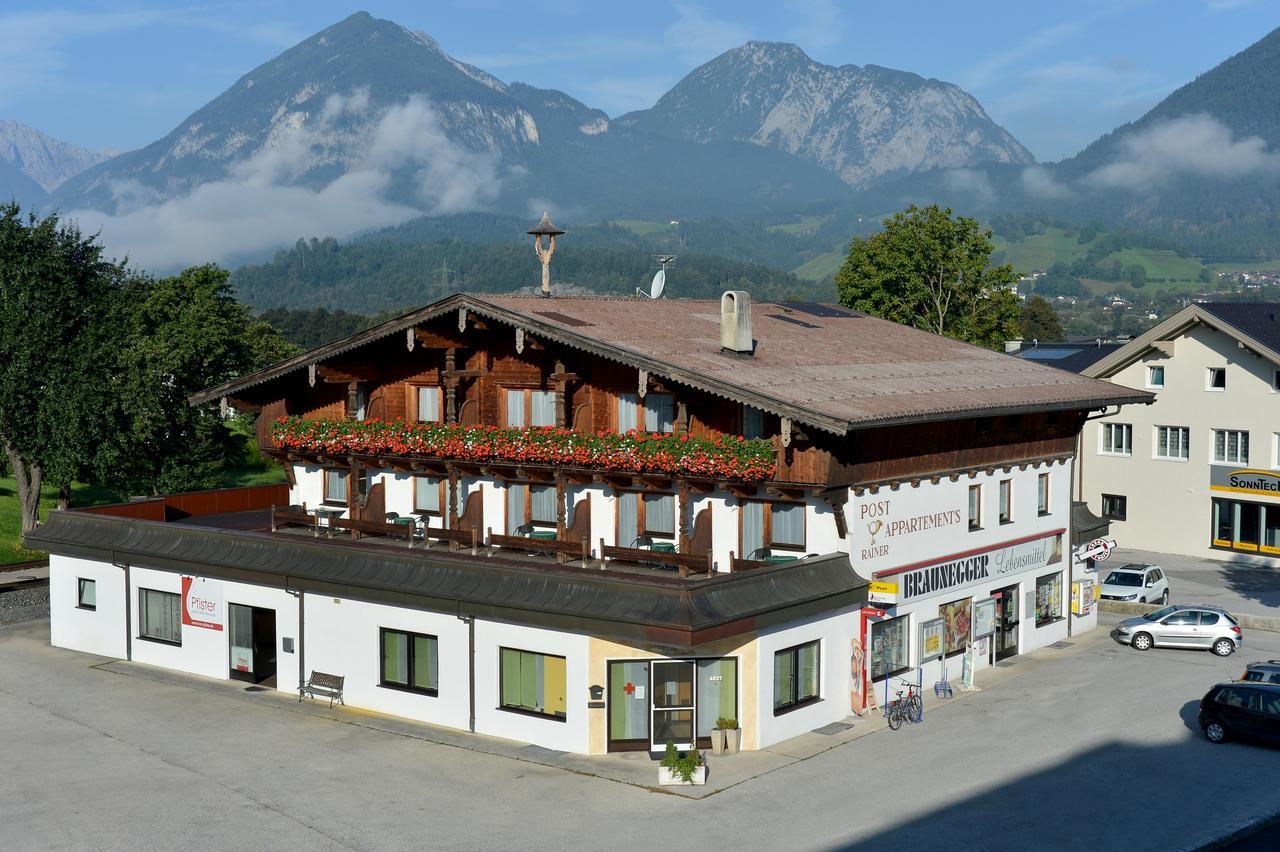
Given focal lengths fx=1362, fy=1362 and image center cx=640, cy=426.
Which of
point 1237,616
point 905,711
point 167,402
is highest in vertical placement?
point 167,402

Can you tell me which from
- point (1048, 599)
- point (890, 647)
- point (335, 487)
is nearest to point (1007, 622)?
point (1048, 599)

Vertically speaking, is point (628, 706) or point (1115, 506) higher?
point (1115, 506)

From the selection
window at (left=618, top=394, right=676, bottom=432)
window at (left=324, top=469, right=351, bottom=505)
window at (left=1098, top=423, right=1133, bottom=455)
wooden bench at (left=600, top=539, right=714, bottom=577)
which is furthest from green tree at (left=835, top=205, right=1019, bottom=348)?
wooden bench at (left=600, top=539, right=714, bottom=577)

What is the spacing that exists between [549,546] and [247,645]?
31.5 ft

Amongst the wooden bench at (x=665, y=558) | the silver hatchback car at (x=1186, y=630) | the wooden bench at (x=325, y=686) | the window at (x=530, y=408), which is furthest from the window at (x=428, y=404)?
the silver hatchback car at (x=1186, y=630)

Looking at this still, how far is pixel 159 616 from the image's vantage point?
123ft

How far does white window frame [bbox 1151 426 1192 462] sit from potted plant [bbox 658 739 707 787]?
3846 centimetres

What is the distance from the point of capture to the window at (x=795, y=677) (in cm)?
2939

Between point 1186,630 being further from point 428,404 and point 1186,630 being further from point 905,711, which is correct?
point 428,404

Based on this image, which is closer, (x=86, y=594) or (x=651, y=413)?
(x=651, y=413)

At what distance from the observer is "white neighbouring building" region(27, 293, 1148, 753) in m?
28.6

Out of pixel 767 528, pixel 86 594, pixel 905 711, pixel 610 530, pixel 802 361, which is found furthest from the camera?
pixel 86 594

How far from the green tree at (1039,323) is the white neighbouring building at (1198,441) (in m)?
118

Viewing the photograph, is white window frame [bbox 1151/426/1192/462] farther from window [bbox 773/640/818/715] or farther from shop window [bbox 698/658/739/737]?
shop window [bbox 698/658/739/737]
